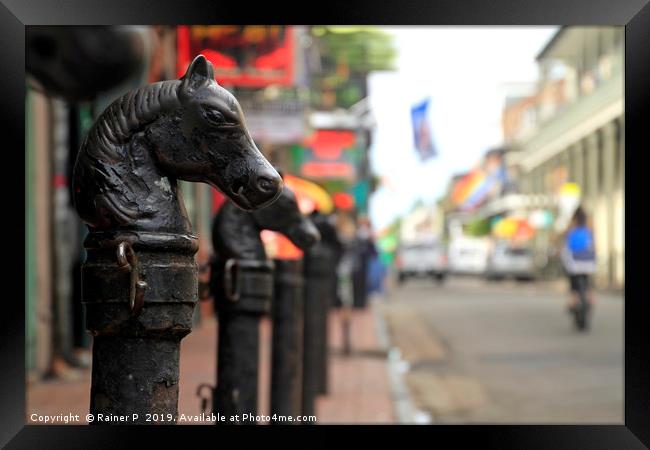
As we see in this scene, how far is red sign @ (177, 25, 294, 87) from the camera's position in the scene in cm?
1159

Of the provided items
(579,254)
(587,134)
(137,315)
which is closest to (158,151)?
(137,315)

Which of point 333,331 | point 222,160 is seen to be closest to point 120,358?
point 222,160

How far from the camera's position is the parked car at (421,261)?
47.1 m

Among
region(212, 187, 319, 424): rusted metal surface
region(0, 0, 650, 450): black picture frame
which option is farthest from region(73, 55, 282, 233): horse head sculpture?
region(212, 187, 319, 424): rusted metal surface

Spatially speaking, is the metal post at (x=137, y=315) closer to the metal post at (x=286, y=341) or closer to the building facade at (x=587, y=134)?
the metal post at (x=286, y=341)

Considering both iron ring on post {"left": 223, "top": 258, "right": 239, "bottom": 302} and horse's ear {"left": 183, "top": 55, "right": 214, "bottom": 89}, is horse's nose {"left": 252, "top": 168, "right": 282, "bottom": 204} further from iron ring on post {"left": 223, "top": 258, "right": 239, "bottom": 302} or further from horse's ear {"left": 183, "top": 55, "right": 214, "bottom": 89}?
iron ring on post {"left": 223, "top": 258, "right": 239, "bottom": 302}

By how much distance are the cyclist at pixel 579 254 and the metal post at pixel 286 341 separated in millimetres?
9842

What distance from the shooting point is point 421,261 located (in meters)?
48.2

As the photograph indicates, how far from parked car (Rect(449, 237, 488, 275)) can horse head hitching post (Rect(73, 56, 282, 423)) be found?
55265mm

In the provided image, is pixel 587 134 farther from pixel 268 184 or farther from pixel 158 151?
pixel 158 151

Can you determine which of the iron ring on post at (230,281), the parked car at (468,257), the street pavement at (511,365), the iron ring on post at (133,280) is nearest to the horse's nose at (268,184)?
the iron ring on post at (133,280)

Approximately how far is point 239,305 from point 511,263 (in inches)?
1629

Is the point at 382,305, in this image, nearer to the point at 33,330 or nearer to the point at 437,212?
the point at 33,330

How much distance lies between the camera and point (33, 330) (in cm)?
955
